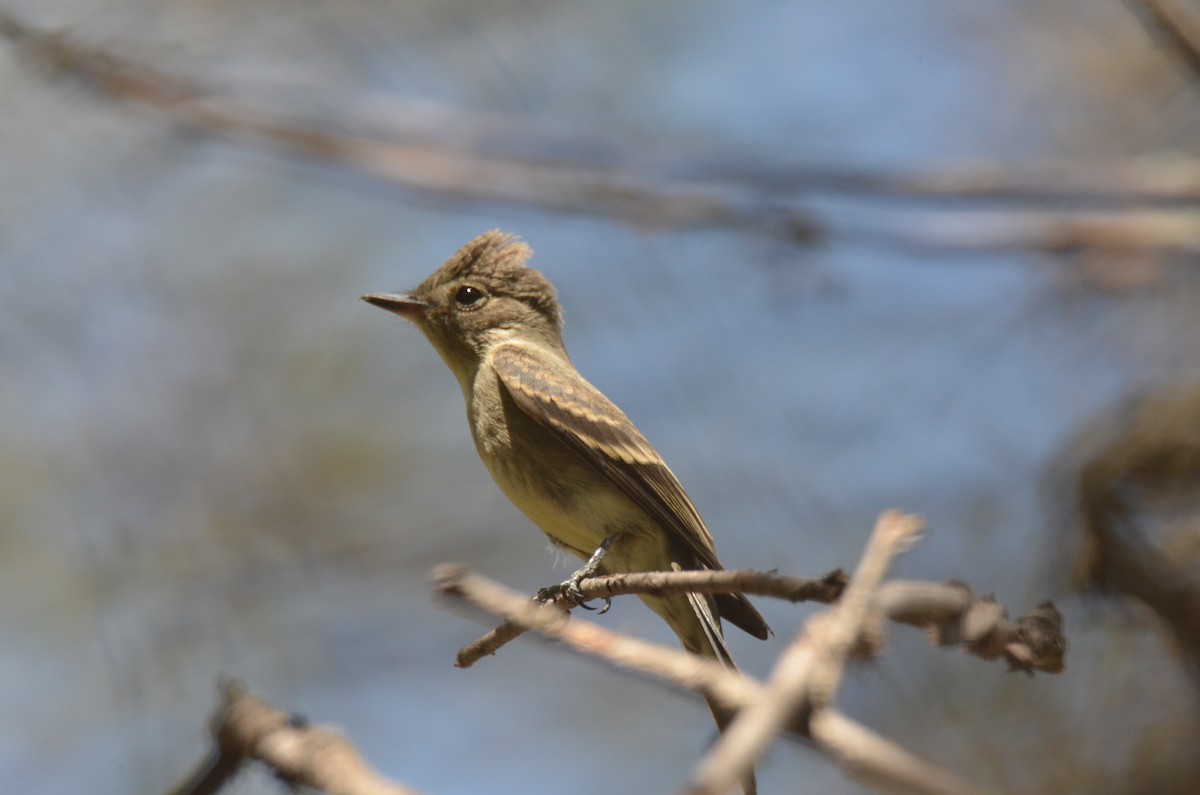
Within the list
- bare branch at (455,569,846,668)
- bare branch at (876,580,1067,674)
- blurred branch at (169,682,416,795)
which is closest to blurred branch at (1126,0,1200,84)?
bare branch at (876,580,1067,674)

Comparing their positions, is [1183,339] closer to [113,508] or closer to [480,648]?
[480,648]

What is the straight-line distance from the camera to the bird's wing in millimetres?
4070

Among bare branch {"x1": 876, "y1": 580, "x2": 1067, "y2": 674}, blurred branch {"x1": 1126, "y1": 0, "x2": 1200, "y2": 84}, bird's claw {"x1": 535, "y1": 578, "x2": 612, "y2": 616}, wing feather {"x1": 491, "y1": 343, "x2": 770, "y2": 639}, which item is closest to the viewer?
bare branch {"x1": 876, "y1": 580, "x2": 1067, "y2": 674}

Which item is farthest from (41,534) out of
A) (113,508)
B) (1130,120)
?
(1130,120)

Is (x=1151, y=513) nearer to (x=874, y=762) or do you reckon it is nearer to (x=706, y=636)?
(x=706, y=636)

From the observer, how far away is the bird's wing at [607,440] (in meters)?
4.07

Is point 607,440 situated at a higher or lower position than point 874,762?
higher

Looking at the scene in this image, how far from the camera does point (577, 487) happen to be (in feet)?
13.8

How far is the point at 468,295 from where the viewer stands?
520 cm

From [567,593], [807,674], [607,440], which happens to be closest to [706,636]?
[567,593]

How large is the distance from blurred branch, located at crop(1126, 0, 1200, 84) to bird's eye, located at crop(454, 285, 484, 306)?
2.88 m

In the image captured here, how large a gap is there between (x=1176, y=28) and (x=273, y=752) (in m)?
2.75

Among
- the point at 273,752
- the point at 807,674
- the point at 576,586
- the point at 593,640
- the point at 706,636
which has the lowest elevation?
the point at 807,674

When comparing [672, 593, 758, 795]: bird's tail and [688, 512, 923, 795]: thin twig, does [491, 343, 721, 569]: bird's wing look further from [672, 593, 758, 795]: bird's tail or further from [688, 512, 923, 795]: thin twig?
[688, 512, 923, 795]: thin twig
